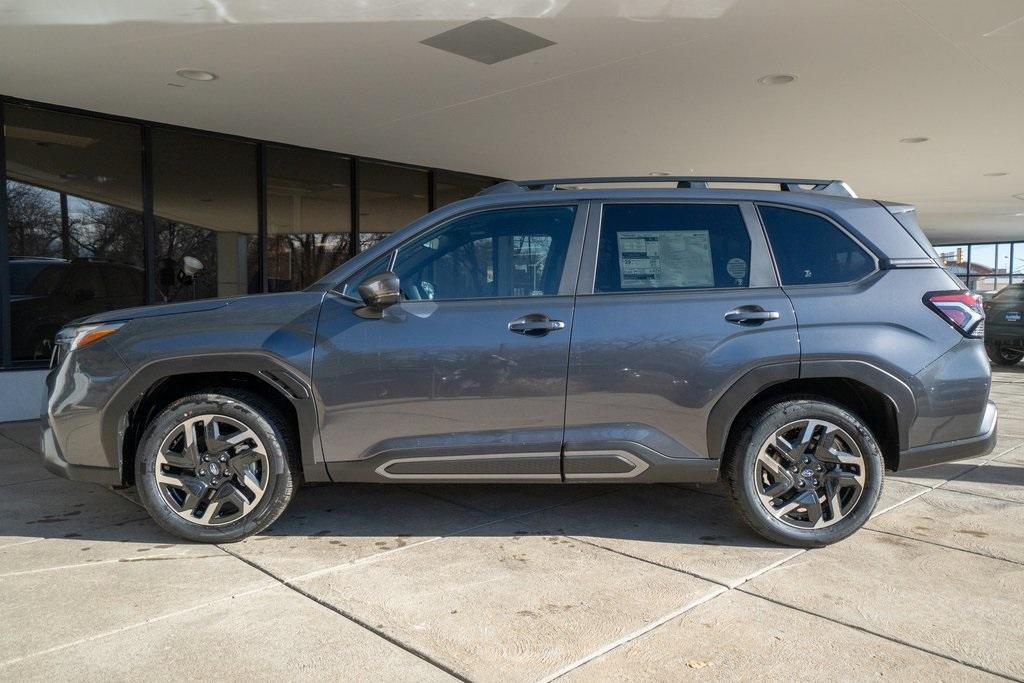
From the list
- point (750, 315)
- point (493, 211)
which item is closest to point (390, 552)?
point (493, 211)

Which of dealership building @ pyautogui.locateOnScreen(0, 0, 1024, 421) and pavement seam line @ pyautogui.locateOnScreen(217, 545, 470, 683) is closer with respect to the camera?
pavement seam line @ pyautogui.locateOnScreen(217, 545, 470, 683)

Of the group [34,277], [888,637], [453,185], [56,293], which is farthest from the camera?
[453,185]

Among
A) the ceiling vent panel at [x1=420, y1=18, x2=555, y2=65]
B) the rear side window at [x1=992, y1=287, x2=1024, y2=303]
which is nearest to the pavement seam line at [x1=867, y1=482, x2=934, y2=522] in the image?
the ceiling vent panel at [x1=420, y1=18, x2=555, y2=65]

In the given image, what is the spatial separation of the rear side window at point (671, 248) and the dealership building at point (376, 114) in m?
2.50

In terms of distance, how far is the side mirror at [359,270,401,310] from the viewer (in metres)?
3.52

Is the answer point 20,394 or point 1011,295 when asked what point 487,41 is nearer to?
point 20,394

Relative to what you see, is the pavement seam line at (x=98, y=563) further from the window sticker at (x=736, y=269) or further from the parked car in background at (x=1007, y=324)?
the parked car in background at (x=1007, y=324)

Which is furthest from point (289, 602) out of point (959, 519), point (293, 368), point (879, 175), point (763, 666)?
point (879, 175)

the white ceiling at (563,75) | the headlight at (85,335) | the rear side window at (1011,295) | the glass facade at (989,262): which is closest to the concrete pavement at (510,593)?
the headlight at (85,335)

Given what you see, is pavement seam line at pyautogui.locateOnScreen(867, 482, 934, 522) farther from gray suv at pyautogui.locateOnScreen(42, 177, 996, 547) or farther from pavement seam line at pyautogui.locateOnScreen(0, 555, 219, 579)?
pavement seam line at pyautogui.locateOnScreen(0, 555, 219, 579)

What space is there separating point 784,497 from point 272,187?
8.36 metres

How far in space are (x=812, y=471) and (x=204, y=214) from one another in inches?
325

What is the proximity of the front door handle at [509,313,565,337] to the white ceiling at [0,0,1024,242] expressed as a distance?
9.69ft

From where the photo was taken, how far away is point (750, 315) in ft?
11.9
